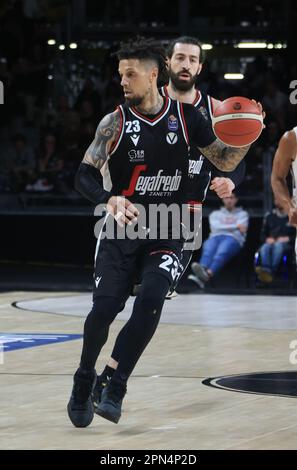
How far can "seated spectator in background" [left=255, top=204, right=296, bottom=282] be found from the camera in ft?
49.5

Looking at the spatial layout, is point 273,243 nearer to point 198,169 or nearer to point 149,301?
point 198,169

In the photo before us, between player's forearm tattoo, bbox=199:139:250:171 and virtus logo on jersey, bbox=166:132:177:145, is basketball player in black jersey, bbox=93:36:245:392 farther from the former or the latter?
virtus logo on jersey, bbox=166:132:177:145

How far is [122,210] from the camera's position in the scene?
6188 millimetres

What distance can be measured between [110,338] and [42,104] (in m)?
12.4

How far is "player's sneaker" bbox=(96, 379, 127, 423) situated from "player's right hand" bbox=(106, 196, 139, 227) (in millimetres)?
838

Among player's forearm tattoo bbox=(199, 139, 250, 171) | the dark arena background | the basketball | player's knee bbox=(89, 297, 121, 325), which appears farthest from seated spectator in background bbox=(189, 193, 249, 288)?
player's knee bbox=(89, 297, 121, 325)

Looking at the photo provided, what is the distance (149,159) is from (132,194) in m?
0.21

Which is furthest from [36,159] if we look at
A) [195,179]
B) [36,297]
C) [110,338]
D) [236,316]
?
[195,179]

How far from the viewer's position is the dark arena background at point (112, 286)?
6.49m

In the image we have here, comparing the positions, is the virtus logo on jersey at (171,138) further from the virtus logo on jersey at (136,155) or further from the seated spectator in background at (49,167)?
the seated spectator in background at (49,167)

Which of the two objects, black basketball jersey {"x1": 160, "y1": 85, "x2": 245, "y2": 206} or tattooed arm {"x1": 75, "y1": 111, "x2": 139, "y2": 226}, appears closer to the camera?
tattooed arm {"x1": 75, "y1": 111, "x2": 139, "y2": 226}

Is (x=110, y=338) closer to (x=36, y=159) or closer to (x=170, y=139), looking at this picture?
(x=170, y=139)

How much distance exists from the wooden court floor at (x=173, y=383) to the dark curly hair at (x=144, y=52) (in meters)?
1.93
